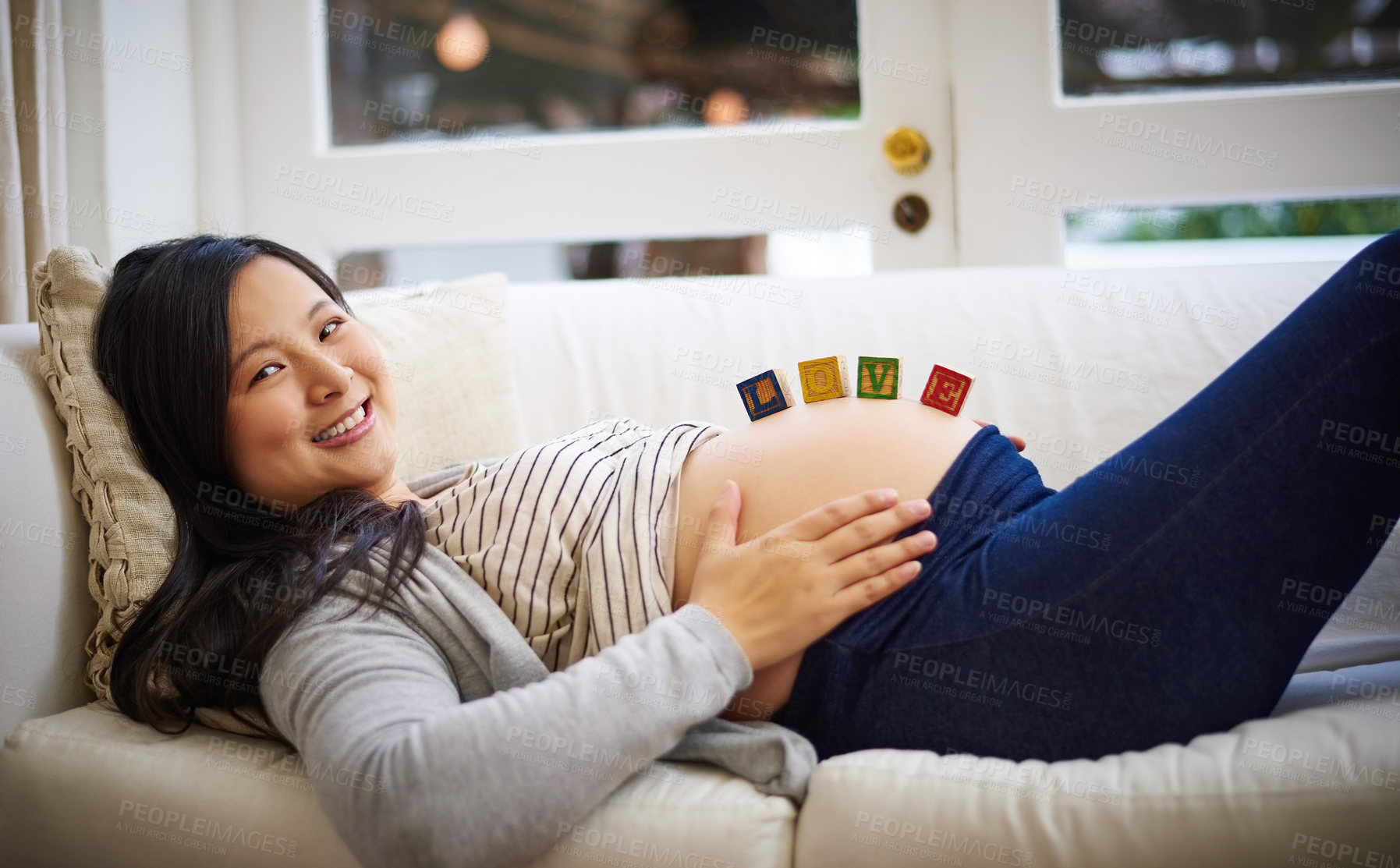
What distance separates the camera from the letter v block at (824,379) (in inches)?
43.0

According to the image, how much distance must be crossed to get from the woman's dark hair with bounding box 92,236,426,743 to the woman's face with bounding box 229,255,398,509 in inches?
0.7

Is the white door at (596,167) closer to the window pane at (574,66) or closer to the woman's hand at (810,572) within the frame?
the window pane at (574,66)

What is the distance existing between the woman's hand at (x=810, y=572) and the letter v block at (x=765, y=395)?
187 mm

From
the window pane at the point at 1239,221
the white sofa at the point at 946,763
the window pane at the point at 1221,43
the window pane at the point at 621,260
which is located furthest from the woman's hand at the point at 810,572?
the window pane at the point at 1221,43

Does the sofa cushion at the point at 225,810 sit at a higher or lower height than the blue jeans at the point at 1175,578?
lower

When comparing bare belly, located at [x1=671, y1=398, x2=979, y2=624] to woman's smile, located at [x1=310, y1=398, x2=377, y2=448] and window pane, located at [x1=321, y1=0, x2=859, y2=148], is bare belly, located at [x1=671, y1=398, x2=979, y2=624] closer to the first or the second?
woman's smile, located at [x1=310, y1=398, x2=377, y2=448]

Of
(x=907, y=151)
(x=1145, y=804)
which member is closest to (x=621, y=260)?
(x=907, y=151)

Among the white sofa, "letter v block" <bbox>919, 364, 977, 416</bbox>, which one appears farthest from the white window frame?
"letter v block" <bbox>919, 364, 977, 416</bbox>

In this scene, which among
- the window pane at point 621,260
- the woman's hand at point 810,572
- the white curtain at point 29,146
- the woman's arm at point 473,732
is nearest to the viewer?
the woman's arm at point 473,732

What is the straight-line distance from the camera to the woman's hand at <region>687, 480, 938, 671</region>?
90 cm

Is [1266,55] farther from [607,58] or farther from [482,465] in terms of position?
[482,465]

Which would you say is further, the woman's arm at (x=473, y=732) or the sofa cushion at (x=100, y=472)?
the sofa cushion at (x=100, y=472)

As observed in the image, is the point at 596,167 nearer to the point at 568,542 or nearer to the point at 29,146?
the point at 29,146

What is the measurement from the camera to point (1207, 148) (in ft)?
6.49
